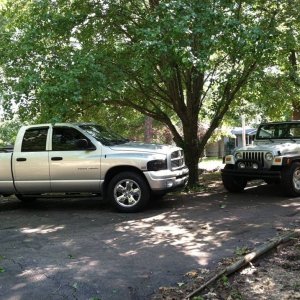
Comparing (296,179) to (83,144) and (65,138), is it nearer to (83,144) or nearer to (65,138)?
(83,144)

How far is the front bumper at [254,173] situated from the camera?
10.5 m

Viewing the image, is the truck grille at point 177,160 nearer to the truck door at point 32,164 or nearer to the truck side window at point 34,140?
the truck door at point 32,164

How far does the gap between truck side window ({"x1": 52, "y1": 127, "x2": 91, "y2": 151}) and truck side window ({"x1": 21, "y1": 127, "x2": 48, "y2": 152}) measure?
24 cm

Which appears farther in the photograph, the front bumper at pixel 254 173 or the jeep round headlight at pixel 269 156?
the jeep round headlight at pixel 269 156

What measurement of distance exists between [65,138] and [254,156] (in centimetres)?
446

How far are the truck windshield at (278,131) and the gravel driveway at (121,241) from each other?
6.14 ft

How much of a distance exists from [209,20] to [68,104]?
349 centimetres

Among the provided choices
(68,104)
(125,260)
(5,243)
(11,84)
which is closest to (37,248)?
(5,243)

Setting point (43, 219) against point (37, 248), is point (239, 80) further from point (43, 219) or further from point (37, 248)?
point (37, 248)

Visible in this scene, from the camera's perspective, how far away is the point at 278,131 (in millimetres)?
12328

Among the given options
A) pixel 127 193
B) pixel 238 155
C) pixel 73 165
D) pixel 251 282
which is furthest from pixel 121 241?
pixel 238 155

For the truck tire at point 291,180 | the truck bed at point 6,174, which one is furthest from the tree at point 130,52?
the truck tire at point 291,180

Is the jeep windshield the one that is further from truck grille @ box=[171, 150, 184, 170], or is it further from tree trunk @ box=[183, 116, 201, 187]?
→ truck grille @ box=[171, 150, 184, 170]

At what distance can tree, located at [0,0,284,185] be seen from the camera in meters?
9.34
